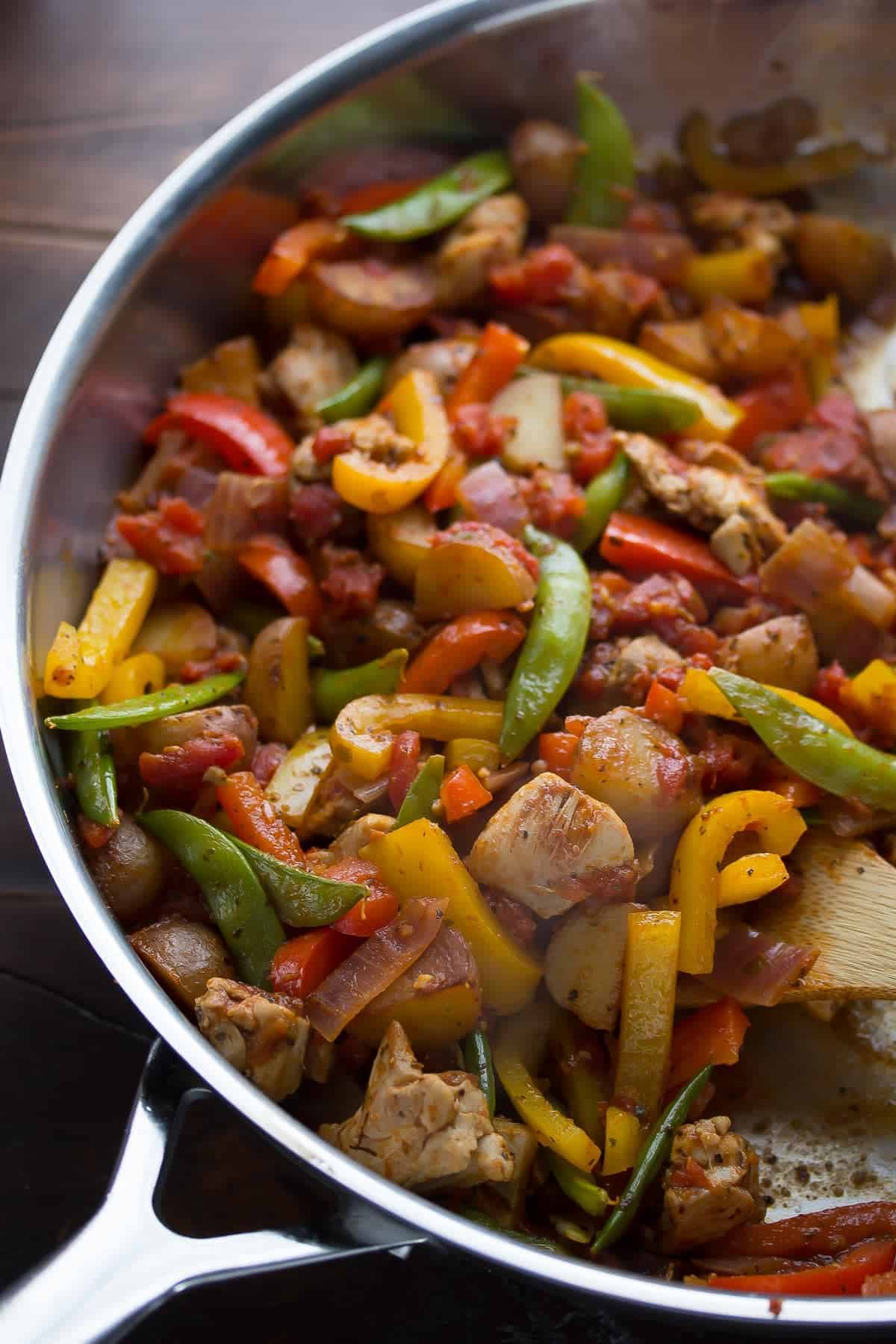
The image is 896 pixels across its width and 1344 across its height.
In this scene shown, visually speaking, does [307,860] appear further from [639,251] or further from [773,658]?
[639,251]

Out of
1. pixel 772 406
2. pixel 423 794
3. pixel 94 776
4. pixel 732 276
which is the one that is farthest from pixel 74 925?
pixel 732 276

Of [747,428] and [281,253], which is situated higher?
[281,253]

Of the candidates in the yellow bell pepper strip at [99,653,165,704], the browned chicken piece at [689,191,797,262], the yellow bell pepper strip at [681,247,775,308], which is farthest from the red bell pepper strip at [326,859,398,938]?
the browned chicken piece at [689,191,797,262]

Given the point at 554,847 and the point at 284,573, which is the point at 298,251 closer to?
the point at 284,573

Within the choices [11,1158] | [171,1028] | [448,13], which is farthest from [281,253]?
[11,1158]

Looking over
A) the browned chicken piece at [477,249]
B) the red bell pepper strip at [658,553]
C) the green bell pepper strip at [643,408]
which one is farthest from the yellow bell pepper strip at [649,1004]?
the browned chicken piece at [477,249]

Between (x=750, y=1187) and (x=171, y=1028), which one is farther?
A: (x=750, y=1187)
